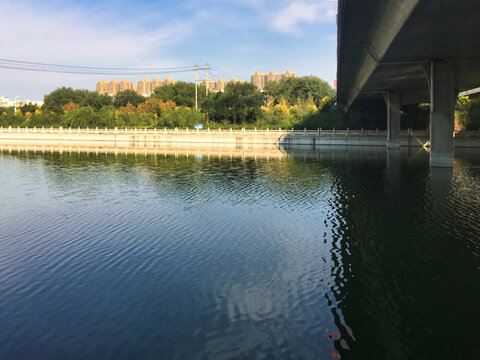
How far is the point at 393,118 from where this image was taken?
185 feet

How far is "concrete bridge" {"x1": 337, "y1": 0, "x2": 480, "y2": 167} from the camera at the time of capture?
63.0ft

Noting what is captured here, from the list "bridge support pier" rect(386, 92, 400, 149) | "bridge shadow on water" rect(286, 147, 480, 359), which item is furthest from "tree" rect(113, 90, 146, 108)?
"bridge shadow on water" rect(286, 147, 480, 359)

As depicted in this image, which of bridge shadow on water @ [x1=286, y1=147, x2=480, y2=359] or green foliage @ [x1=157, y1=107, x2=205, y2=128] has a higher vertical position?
green foliage @ [x1=157, y1=107, x2=205, y2=128]

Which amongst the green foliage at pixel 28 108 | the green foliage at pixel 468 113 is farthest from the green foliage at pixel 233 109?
the green foliage at pixel 28 108

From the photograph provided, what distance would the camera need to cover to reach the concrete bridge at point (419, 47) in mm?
19203

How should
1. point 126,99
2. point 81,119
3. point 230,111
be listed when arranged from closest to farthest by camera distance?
point 230,111
point 81,119
point 126,99

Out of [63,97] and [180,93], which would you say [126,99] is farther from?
[180,93]

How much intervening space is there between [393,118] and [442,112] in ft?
82.9

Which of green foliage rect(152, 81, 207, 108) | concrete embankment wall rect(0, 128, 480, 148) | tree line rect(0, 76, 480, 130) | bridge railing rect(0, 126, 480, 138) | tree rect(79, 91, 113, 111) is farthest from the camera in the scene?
tree rect(79, 91, 113, 111)

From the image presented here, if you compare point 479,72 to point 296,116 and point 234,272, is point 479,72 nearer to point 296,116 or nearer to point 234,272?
point 234,272

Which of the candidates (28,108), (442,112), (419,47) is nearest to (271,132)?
(442,112)

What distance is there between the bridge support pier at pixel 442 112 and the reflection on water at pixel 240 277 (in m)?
12.4

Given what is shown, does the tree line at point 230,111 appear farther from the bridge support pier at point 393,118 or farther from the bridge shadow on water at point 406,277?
the bridge shadow on water at point 406,277

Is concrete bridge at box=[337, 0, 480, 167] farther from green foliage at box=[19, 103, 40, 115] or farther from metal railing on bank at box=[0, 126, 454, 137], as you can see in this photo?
green foliage at box=[19, 103, 40, 115]
